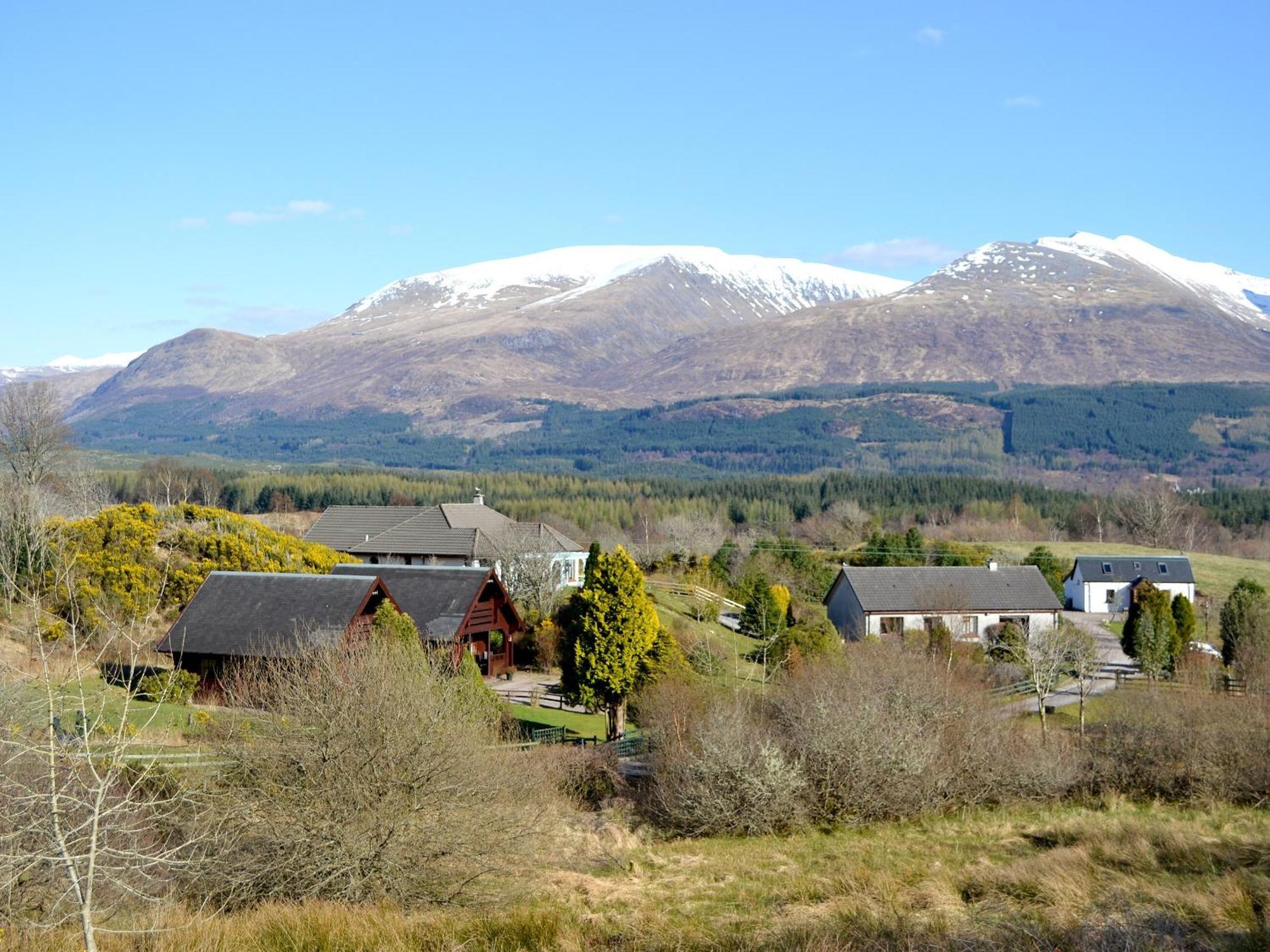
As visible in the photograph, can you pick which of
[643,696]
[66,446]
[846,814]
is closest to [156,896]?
[846,814]

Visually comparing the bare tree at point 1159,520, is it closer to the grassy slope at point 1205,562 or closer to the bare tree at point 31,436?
the grassy slope at point 1205,562

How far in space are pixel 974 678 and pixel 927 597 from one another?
74.1ft

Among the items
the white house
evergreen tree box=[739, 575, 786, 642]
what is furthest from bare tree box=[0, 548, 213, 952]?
the white house

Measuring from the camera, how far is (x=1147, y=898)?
43.4 feet

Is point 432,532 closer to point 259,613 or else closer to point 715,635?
point 715,635

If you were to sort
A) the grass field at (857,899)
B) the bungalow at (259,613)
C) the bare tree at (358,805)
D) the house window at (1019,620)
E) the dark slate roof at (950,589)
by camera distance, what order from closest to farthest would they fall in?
the grass field at (857,899), the bare tree at (358,805), the bungalow at (259,613), the house window at (1019,620), the dark slate roof at (950,589)

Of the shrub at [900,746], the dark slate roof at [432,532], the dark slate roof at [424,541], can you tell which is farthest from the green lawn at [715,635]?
the shrub at [900,746]

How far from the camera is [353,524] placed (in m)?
62.7

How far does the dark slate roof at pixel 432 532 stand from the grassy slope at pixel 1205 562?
3956 centimetres

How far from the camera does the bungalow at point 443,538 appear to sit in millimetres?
53969

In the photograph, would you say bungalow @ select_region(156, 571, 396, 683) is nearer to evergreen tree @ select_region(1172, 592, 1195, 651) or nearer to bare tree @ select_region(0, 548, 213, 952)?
bare tree @ select_region(0, 548, 213, 952)

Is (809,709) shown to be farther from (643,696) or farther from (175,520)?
(175,520)

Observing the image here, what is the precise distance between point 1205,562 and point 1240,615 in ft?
141

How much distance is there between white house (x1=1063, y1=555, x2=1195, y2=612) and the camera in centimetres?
7025
